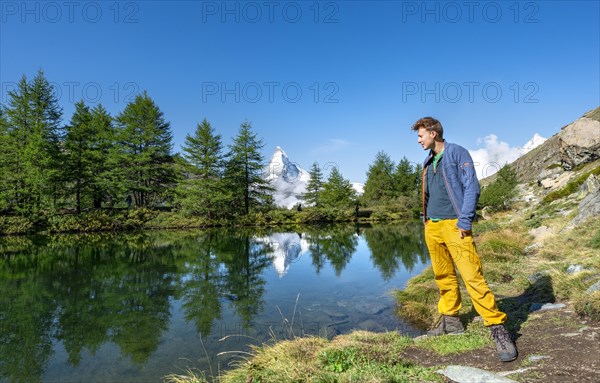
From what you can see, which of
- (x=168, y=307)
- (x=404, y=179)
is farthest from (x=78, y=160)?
(x=404, y=179)

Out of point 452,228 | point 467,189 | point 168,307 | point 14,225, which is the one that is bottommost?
point 168,307

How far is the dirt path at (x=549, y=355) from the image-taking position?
252cm

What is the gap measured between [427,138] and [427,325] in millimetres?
3528

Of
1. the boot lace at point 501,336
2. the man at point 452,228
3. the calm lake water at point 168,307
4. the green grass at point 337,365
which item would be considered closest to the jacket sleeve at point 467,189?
the man at point 452,228

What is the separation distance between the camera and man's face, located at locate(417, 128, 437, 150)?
3.87 meters

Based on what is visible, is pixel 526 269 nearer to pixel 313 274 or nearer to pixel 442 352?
pixel 442 352

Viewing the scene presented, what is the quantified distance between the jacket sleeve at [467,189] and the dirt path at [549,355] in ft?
4.09

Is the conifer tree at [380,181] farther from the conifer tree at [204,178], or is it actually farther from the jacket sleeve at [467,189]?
the jacket sleeve at [467,189]

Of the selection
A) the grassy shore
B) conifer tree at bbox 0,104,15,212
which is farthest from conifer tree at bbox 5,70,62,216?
the grassy shore

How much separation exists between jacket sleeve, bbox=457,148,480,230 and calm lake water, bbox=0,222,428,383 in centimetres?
292

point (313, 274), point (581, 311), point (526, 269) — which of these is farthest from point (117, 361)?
point (526, 269)

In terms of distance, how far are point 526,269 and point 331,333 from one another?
429 cm

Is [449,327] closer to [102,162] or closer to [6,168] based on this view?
[6,168]

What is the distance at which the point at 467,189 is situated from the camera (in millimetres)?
3492
